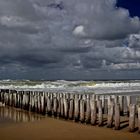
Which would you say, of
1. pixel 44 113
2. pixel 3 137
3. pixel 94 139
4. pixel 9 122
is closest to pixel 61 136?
pixel 94 139

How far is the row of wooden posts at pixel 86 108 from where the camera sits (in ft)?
39.8

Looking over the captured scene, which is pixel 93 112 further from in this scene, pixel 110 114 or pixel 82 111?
pixel 110 114

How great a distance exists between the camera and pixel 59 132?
11828 millimetres

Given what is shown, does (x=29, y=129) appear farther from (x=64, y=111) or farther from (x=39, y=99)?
(x=39, y=99)

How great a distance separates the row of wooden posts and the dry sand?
0.50m

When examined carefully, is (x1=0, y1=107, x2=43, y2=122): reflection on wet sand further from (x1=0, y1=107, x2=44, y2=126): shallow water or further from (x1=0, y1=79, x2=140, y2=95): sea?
(x1=0, y1=79, x2=140, y2=95): sea

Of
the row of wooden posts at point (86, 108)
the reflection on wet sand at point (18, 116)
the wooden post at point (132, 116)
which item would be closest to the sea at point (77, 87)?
the reflection on wet sand at point (18, 116)

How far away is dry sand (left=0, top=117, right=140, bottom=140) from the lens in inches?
431

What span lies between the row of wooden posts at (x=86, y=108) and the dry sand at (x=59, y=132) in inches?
19.7

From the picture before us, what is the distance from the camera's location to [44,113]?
54.7 ft

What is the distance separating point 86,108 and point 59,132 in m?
2.28

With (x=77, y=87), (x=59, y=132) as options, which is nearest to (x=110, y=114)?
(x=59, y=132)

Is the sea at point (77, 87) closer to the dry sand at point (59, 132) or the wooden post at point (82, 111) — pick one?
the wooden post at point (82, 111)

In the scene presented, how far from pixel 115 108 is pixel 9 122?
496 centimetres
